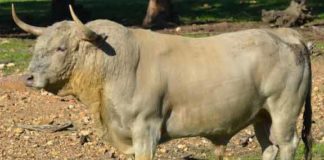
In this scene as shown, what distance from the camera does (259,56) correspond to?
7957mm

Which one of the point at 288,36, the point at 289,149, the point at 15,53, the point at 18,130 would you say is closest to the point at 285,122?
the point at 289,149

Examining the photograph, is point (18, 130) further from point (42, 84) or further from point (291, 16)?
point (291, 16)

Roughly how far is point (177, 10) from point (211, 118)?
2025 centimetres

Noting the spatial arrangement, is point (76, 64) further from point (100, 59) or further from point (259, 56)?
point (259, 56)

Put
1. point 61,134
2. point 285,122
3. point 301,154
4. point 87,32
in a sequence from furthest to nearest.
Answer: point 61,134 → point 301,154 → point 285,122 → point 87,32

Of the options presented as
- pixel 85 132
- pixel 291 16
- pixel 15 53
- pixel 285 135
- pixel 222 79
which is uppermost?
pixel 222 79

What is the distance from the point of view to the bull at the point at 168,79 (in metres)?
7.42

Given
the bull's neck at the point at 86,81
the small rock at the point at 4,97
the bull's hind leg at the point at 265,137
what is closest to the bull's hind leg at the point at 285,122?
the bull's hind leg at the point at 265,137

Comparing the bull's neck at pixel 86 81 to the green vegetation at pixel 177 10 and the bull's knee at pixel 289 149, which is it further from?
the green vegetation at pixel 177 10

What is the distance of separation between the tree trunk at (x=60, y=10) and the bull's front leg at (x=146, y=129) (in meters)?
17.3

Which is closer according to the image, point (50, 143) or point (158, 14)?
point (50, 143)

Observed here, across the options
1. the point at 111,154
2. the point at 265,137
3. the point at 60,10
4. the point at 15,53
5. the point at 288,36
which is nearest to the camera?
the point at 288,36

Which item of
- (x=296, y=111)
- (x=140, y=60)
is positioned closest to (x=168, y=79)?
(x=140, y=60)

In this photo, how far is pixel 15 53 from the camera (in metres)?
17.4
